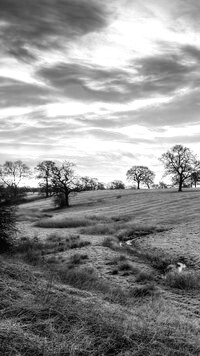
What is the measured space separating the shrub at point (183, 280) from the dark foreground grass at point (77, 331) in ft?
21.1

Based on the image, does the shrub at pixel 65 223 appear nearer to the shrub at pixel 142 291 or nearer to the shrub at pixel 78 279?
the shrub at pixel 78 279

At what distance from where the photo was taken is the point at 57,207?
223ft

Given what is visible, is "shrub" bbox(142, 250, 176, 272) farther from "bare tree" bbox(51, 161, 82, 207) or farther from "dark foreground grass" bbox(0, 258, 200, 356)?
"bare tree" bbox(51, 161, 82, 207)

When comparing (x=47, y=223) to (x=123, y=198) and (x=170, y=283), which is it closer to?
(x=170, y=283)

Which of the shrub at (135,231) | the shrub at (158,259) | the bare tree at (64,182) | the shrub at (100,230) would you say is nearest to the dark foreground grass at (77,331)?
the shrub at (158,259)

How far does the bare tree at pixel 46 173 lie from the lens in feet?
228

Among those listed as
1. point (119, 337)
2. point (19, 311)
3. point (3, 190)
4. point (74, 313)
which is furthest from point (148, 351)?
point (3, 190)

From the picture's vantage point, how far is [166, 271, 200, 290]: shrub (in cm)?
1305

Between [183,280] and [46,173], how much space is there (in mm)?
61853

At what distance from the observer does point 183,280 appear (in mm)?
13414

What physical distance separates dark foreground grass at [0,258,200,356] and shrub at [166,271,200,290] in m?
6.44

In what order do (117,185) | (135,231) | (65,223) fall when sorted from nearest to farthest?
(135,231)
(65,223)
(117,185)

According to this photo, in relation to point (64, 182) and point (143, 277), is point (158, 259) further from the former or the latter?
point (64, 182)

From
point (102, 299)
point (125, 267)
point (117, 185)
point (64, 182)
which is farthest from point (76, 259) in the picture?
point (117, 185)
